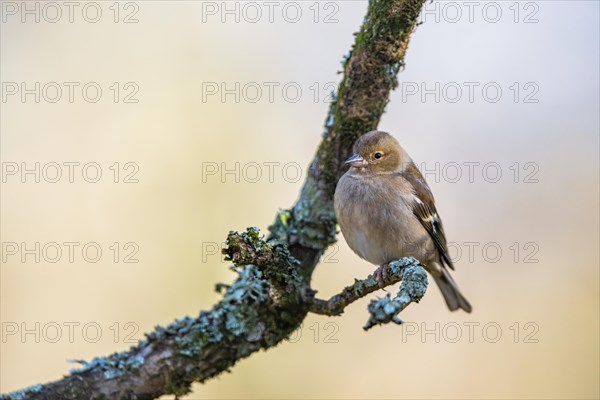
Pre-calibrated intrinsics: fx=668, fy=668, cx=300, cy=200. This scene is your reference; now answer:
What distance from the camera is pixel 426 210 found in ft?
17.9

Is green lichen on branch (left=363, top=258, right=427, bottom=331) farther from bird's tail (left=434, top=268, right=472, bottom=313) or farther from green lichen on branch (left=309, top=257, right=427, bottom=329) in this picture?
bird's tail (left=434, top=268, right=472, bottom=313)

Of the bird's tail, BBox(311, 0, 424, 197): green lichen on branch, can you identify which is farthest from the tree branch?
the bird's tail

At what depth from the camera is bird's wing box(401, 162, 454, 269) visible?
5410 mm

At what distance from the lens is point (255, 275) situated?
4.41 metres

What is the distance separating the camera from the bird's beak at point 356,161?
498cm

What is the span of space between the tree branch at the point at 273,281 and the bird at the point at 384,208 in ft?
0.50

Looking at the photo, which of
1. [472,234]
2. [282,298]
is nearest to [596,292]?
[472,234]

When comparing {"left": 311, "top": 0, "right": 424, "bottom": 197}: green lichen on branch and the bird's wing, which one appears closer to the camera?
{"left": 311, "top": 0, "right": 424, "bottom": 197}: green lichen on branch

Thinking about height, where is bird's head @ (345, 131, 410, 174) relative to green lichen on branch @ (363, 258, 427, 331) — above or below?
above

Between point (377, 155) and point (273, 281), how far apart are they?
171 cm

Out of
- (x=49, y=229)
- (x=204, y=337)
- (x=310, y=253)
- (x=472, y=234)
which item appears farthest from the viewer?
(x=472, y=234)

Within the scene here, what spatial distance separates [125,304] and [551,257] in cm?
431

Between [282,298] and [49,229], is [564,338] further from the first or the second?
[49,229]

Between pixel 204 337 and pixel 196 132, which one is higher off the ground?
pixel 196 132
